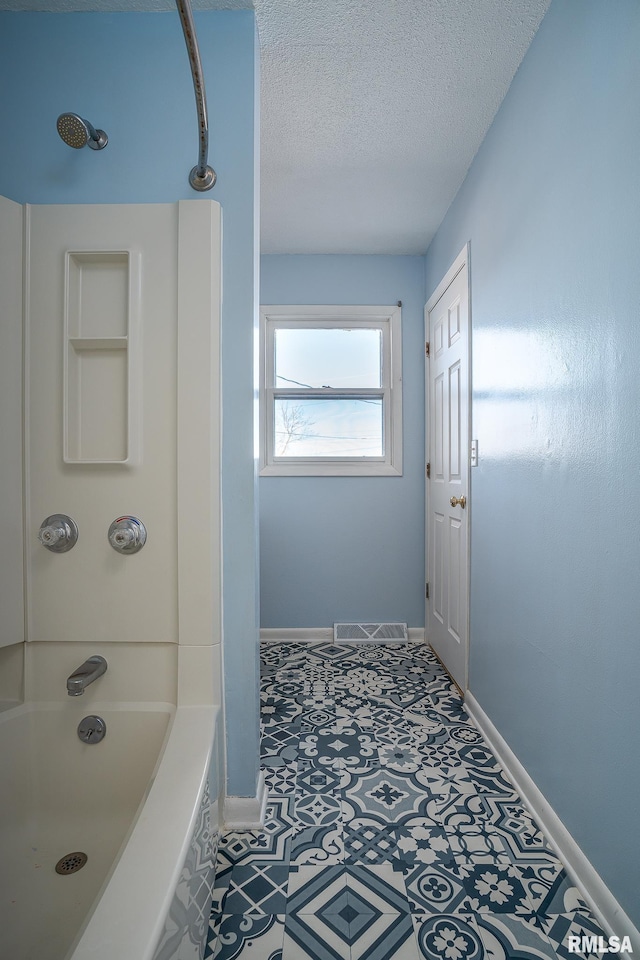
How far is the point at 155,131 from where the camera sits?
1457mm

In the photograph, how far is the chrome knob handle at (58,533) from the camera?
4.20ft

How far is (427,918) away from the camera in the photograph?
46.3 inches

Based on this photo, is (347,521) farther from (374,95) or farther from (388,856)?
(374,95)

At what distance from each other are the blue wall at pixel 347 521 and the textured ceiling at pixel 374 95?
43cm

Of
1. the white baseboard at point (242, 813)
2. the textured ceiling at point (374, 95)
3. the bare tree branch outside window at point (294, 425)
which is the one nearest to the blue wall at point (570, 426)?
the textured ceiling at point (374, 95)

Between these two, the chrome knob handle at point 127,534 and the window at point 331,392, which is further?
the window at point 331,392

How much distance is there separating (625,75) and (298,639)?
9.53 feet

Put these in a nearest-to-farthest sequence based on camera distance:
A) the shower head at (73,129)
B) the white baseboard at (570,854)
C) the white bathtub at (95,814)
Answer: the white bathtub at (95,814)
the white baseboard at (570,854)
the shower head at (73,129)

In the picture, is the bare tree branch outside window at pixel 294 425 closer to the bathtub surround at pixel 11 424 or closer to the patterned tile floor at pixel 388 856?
the patterned tile floor at pixel 388 856

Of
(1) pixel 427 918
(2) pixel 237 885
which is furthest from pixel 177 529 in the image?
(1) pixel 427 918

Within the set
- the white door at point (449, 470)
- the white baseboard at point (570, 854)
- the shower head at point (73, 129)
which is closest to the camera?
the white baseboard at point (570, 854)

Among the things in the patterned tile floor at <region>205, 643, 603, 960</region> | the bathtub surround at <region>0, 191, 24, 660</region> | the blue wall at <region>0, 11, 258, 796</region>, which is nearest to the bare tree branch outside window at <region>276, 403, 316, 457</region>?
the patterned tile floor at <region>205, 643, 603, 960</region>

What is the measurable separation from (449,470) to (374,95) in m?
1.63

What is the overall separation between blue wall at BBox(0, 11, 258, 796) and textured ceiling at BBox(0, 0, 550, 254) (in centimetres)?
8
